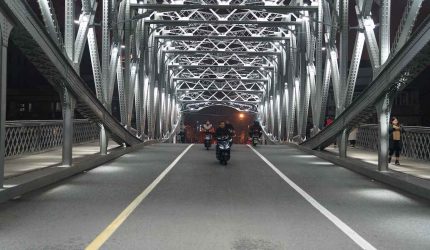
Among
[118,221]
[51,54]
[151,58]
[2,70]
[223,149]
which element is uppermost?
[151,58]

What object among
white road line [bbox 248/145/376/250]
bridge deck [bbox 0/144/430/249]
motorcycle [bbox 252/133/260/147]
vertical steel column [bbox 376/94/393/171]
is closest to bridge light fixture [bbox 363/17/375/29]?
vertical steel column [bbox 376/94/393/171]

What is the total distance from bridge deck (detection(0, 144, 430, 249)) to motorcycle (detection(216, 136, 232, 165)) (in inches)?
147

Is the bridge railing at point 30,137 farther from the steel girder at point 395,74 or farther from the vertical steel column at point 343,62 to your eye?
the steel girder at point 395,74

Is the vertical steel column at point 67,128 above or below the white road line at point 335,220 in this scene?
above

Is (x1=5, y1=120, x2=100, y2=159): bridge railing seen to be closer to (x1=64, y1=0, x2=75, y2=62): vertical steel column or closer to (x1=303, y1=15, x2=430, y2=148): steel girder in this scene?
(x1=64, y1=0, x2=75, y2=62): vertical steel column

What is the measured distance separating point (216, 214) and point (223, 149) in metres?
9.87

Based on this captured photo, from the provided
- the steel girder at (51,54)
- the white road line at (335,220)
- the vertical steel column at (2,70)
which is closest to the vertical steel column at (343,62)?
the white road line at (335,220)

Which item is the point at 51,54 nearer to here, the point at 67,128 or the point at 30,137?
the point at 67,128

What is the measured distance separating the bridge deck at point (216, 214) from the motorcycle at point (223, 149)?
12.3 ft

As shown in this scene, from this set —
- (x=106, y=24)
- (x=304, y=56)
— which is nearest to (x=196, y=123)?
(x=304, y=56)

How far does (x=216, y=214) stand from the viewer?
8.90 m

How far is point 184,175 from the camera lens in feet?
48.8

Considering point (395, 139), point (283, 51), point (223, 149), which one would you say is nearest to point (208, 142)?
point (223, 149)

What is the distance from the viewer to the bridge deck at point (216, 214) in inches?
274
